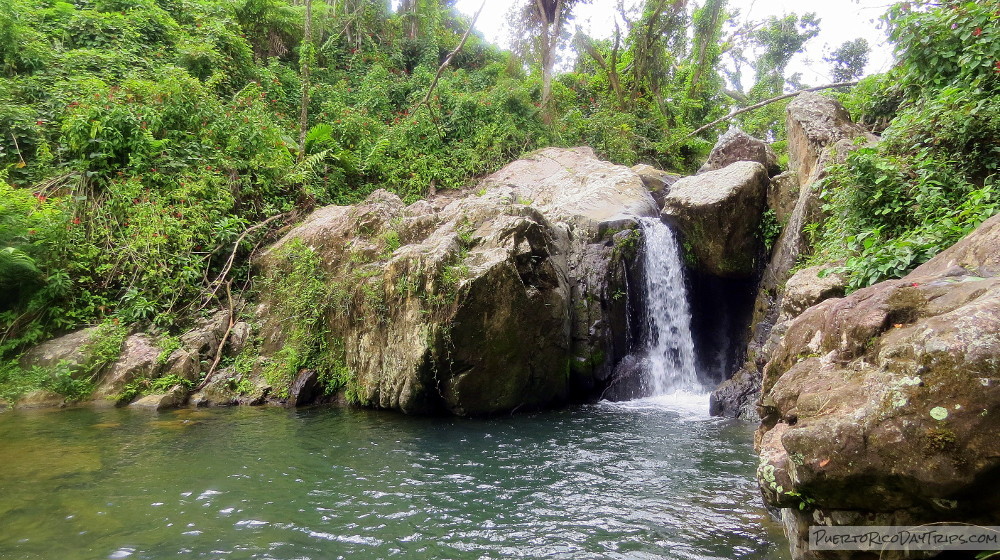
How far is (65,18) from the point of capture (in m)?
14.7

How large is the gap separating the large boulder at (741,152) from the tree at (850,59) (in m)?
15.5

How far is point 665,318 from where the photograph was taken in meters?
12.4

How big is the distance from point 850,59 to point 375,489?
30871mm

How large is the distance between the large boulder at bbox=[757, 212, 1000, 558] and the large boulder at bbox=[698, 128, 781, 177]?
11.3m

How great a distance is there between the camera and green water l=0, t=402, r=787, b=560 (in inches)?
181

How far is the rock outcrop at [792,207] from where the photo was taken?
32.2 feet

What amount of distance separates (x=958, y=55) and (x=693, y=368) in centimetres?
743

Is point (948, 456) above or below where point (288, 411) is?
above

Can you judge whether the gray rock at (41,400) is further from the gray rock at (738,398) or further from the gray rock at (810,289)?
the gray rock at (810,289)

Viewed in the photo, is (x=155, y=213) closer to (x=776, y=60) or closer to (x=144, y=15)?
(x=144, y=15)

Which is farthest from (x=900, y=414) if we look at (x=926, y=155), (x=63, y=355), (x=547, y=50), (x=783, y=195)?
(x=547, y=50)

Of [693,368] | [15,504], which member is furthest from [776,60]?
[15,504]

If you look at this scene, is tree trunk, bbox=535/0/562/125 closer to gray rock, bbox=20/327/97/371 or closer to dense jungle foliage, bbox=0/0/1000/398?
dense jungle foliage, bbox=0/0/1000/398

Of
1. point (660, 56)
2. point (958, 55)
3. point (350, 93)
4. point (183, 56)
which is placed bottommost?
point (958, 55)
